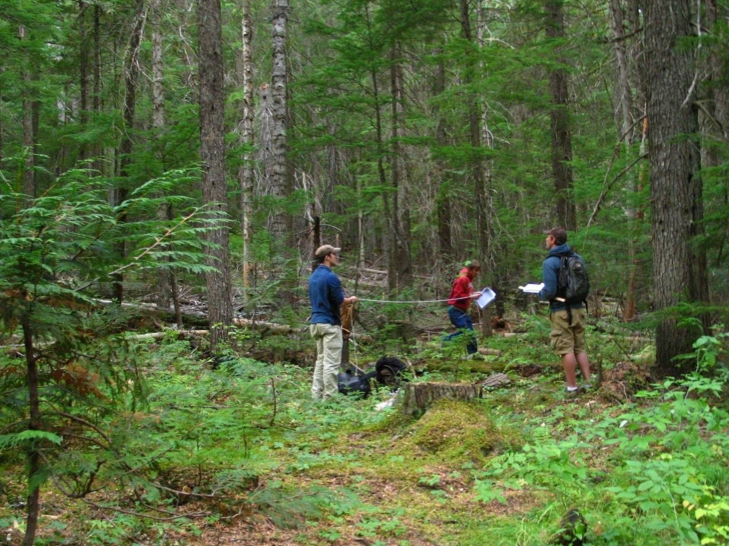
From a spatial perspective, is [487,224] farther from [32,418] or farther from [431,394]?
[32,418]

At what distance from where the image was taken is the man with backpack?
8062 millimetres

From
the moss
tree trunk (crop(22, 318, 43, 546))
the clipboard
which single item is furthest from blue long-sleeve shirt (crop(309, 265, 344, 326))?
tree trunk (crop(22, 318, 43, 546))

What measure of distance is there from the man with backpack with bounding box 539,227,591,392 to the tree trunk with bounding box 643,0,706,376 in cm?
89

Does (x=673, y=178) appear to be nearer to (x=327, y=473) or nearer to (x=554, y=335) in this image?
(x=554, y=335)

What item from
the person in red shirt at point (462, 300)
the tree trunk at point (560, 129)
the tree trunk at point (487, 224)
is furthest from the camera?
the tree trunk at point (487, 224)

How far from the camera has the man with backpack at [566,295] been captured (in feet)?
26.5

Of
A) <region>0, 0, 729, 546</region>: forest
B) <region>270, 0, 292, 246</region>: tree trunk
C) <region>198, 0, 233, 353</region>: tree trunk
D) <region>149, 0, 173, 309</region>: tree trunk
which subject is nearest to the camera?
<region>0, 0, 729, 546</region>: forest

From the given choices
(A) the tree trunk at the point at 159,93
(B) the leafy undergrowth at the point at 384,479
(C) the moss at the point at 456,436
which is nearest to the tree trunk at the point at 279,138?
(A) the tree trunk at the point at 159,93

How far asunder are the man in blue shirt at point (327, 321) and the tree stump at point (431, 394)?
2048mm

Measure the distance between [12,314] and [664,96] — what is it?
7.10 m

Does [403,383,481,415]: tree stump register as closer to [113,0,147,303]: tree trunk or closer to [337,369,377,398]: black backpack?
[337,369,377,398]: black backpack

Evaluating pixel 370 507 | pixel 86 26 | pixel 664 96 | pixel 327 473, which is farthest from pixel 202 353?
pixel 86 26

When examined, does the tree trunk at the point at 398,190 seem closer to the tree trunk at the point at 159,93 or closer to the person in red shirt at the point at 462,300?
the person in red shirt at the point at 462,300

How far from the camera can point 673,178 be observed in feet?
24.5
